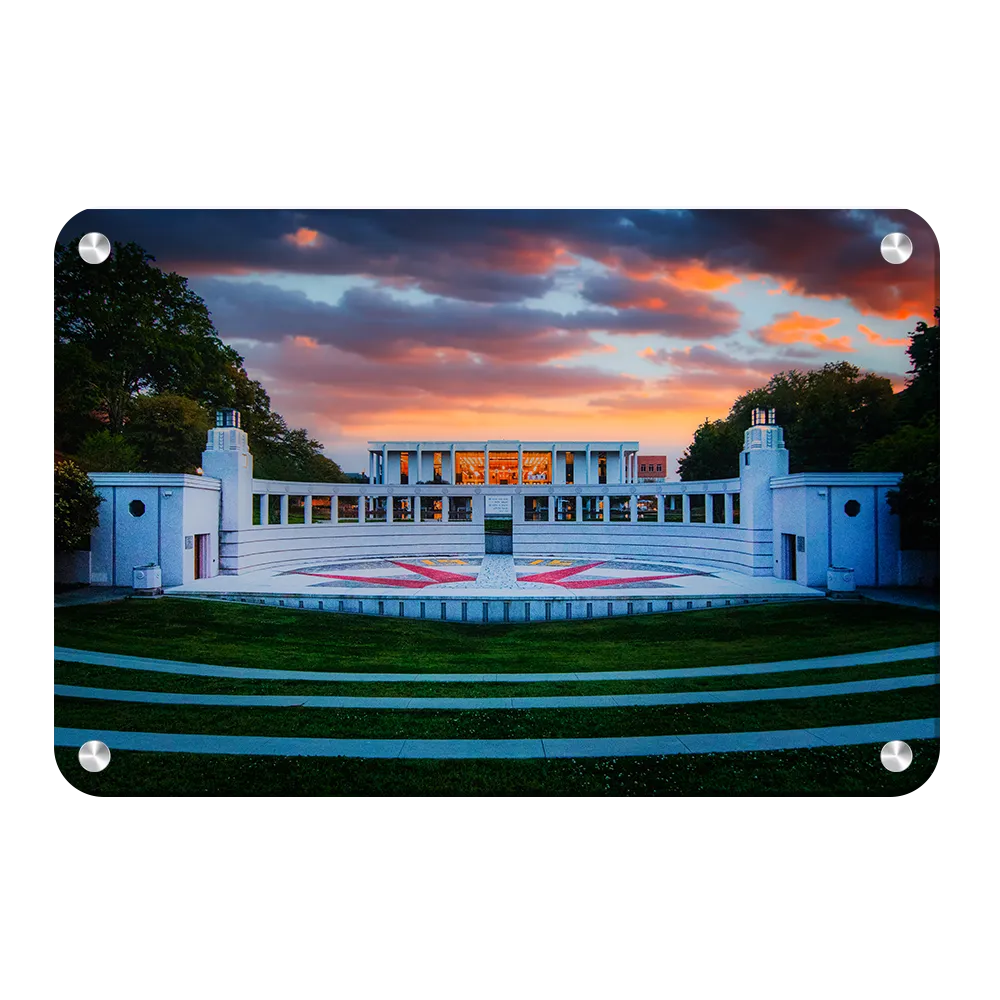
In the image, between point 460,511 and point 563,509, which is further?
point 563,509

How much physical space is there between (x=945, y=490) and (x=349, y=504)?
2795 cm

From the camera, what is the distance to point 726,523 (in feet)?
74.0

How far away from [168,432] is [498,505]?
50.4ft

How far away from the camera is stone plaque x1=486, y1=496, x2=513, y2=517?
3028cm

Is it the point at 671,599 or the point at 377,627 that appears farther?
the point at 671,599

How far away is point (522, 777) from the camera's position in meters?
4.86

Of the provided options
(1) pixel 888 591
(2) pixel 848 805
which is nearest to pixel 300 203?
(2) pixel 848 805

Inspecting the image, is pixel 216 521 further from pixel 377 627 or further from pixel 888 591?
pixel 888 591

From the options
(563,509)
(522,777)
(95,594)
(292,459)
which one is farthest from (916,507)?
(292,459)

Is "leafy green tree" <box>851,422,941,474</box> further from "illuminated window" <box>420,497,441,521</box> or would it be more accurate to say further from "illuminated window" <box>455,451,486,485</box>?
"illuminated window" <box>455,451,486,485</box>

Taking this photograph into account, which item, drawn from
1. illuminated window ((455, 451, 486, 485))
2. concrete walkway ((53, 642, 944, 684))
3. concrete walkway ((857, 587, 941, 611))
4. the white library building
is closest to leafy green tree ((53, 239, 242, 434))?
the white library building

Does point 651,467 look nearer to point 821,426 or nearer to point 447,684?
point 821,426

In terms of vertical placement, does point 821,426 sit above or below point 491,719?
above

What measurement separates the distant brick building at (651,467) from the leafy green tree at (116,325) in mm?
45200
